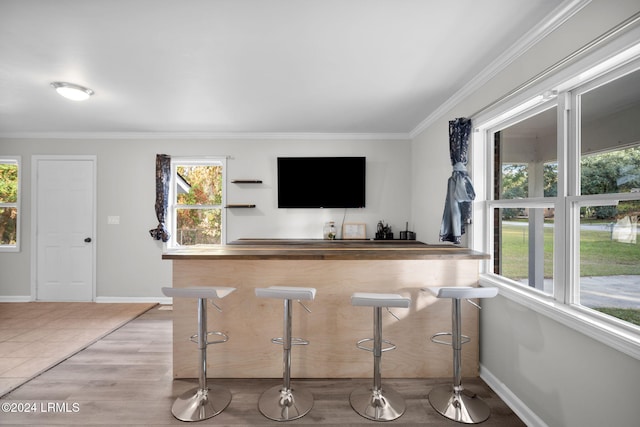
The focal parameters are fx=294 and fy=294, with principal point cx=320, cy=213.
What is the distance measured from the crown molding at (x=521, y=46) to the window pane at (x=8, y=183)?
6.07 m

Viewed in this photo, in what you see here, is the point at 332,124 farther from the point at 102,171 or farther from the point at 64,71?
the point at 102,171

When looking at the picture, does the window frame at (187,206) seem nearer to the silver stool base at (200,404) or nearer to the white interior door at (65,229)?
the white interior door at (65,229)

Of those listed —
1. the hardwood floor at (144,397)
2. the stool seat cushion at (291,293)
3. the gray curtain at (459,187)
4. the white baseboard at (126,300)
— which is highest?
the gray curtain at (459,187)

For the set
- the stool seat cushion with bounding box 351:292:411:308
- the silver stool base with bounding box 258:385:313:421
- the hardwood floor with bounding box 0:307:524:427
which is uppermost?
the stool seat cushion with bounding box 351:292:411:308

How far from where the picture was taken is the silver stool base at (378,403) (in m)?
1.95

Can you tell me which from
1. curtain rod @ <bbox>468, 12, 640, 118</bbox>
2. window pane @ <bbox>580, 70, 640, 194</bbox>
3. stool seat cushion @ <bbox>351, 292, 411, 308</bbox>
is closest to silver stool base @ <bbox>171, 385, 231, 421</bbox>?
stool seat cushion @ <bbox>351, 292, 411, 308</bbox>

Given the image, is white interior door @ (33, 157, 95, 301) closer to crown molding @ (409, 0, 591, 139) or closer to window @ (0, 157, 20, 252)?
window @ (0, 157, 20, 252)

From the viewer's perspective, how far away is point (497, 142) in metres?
2.60

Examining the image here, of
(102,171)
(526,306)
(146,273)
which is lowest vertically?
(146,273)

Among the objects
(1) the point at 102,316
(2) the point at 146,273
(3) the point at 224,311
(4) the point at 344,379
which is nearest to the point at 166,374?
(3) the point at 224,311

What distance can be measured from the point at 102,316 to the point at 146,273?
762 mm

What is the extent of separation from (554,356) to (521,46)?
6.41ft

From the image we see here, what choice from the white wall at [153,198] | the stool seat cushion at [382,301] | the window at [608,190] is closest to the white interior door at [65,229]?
the white wall at [153,198]

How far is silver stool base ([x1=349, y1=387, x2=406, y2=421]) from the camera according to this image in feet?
6.40
